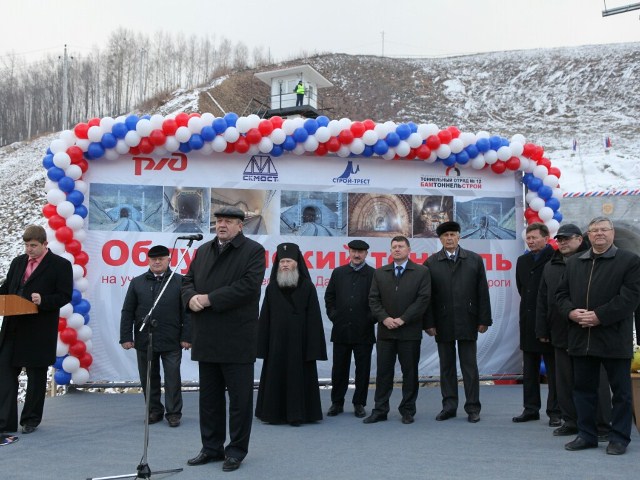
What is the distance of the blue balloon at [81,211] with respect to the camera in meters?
7.02

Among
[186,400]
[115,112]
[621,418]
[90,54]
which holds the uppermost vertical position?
[90,54]

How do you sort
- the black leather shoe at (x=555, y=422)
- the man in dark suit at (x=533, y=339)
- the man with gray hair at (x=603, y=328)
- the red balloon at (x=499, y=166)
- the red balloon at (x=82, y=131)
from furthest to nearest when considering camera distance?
the red balloon at (x=499, y=166)
the red balloon at (x=82, y=131)
the man in dark suit at (x=533, y=339)
the black leather shoe at (x=555, y=422)
the man with gray hair at (x=603, y=328)

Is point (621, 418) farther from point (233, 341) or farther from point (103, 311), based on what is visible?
point (103, 311)

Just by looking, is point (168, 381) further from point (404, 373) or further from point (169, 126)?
point (169, 126)

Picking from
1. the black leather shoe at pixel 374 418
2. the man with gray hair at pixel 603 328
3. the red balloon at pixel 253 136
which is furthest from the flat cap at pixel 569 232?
the red balloon at pixel 253 136

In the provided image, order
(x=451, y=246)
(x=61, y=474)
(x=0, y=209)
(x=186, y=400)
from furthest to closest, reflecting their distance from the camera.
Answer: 1. (x=0, y=209)
2. (x=186, y=400)
3. (x=451, y=246)
4. (x=61, y=474)

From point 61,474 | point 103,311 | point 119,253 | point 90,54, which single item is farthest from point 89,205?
point 90,54

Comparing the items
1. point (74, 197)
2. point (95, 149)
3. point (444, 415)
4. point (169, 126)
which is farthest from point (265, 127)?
point (444, 415)

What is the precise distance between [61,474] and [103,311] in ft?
10.9

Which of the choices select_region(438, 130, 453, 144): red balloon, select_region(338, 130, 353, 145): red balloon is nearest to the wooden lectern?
select_region(338, 130, 353, 145): red balloon

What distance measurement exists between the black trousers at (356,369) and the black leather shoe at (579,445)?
2141 mm

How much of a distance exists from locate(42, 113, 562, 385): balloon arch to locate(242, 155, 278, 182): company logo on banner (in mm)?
169

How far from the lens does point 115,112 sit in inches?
1945

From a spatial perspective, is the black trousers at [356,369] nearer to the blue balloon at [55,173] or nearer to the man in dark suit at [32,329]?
the man in dark suit at [32,329]
